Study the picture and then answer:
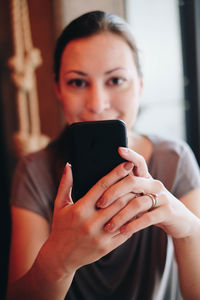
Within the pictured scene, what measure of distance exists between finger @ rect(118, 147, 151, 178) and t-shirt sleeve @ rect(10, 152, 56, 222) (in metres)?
0.33

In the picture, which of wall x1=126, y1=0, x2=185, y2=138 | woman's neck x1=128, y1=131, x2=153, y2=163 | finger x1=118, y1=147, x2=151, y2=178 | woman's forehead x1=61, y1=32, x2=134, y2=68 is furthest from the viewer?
wall x1=126, y1=0, x2=185, y2=138

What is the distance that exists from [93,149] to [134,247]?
32 cm

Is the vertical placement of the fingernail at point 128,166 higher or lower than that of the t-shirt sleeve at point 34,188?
higher

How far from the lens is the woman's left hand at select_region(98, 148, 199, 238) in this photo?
37cm

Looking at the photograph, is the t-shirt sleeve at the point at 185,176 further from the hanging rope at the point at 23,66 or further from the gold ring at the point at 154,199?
the hanging rope at the point at 23,66

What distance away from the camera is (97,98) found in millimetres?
562

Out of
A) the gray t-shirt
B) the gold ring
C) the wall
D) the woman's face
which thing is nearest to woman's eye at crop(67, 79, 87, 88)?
the woman's face

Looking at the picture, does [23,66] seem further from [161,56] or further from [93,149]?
[93,149]

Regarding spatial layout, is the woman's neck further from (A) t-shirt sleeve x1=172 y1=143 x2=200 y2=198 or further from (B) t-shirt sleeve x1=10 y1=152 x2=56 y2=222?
(B) t-shirt sleeve x1=10 y1=152 x2=56 y2=222

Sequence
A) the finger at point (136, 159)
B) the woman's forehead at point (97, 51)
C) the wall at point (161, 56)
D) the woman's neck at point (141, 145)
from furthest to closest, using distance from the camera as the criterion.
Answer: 1. the wall at point (161, 56)
2. the woman's neck at point (141, 145)
3. the woman's forehead at point (97, 51)
4. the finger at point (136, 159)

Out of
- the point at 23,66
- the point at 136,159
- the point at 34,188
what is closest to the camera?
the point at 136,159

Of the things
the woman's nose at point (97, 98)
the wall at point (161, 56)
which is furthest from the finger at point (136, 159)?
the wall at point (161, 56)

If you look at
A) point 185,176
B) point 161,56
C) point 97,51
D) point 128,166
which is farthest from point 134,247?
point 161,56

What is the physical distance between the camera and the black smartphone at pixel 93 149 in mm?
376
